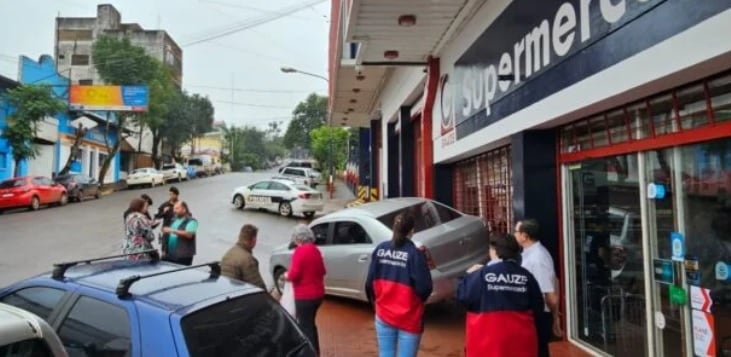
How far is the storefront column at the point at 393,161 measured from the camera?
16.2 meters

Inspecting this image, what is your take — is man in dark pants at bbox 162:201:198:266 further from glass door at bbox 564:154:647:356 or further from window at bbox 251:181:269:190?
window at bbox 251:181:269:190

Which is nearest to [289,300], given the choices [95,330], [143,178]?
[95,330]

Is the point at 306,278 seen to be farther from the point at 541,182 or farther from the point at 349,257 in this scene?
the point at 541,182

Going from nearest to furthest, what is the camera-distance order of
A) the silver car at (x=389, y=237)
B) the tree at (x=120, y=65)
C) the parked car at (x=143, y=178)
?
the silver car at (x=389, y=237)
the tree at (x=120, y=65)
the parked car at (x=143, y=178)

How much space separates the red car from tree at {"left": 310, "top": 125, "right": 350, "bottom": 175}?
837 inches

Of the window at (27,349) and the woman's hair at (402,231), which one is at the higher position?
the woman's hair at (402,231)

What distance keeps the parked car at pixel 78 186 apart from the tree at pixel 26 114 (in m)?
1.90

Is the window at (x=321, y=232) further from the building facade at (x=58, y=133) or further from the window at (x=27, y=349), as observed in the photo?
the building facade at (x=58, y=133)

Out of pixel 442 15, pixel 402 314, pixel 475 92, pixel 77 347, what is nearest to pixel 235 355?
pixel 77 347

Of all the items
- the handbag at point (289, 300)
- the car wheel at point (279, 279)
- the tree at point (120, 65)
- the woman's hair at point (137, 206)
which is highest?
the tree at point (120, 65)

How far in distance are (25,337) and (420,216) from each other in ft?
18.7

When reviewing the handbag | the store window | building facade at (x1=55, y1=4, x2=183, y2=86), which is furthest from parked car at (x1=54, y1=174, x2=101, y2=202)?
building facade at (x1=55, y1=4, x2=183, y2=86)

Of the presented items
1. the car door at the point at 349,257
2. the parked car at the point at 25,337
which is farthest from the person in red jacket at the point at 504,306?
the car door at the point at 349,257

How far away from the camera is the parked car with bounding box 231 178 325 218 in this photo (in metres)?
20.2
